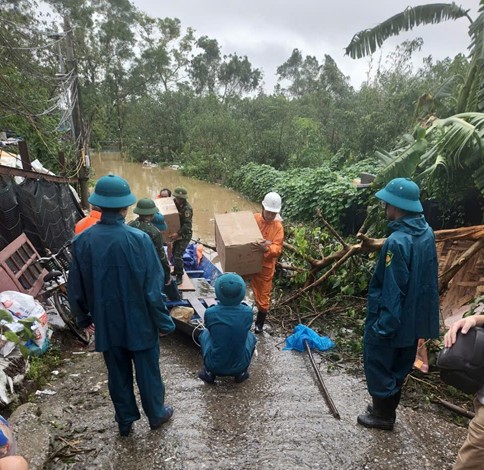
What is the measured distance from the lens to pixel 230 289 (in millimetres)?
3162

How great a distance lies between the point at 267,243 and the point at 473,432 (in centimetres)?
257

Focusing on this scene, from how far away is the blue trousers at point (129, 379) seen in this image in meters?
2.54

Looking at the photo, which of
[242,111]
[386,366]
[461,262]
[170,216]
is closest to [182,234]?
[170,216]

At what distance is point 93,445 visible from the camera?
2596 millimetres

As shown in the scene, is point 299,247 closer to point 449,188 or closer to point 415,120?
point 449,188

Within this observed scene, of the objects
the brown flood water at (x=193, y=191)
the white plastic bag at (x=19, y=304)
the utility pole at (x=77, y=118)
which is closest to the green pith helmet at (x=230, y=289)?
the white plastic bag at (x=19, y=304)

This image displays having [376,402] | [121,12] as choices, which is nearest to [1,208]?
[376,402]

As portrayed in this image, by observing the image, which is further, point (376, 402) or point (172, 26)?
point (172, 26)

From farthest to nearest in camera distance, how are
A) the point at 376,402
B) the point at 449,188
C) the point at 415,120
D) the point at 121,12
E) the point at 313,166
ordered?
1. the point at 121,12
2. the point at 313,166
3. the point at 415,120
4. the point at 449,188
5. the point at 376,402

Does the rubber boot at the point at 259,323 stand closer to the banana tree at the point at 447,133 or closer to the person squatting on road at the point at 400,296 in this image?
the person squatting on road at the point at 400,296

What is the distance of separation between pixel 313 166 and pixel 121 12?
2561cm

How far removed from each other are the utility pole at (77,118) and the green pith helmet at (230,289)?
838cm

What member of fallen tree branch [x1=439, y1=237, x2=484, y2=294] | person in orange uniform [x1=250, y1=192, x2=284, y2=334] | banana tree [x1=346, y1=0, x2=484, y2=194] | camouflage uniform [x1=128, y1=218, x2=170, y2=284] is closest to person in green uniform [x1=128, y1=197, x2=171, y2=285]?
camouflage uniform [x1=128, y1=218, x2=170, y2=284]

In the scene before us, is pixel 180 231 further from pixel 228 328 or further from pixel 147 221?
pixel 228 328
